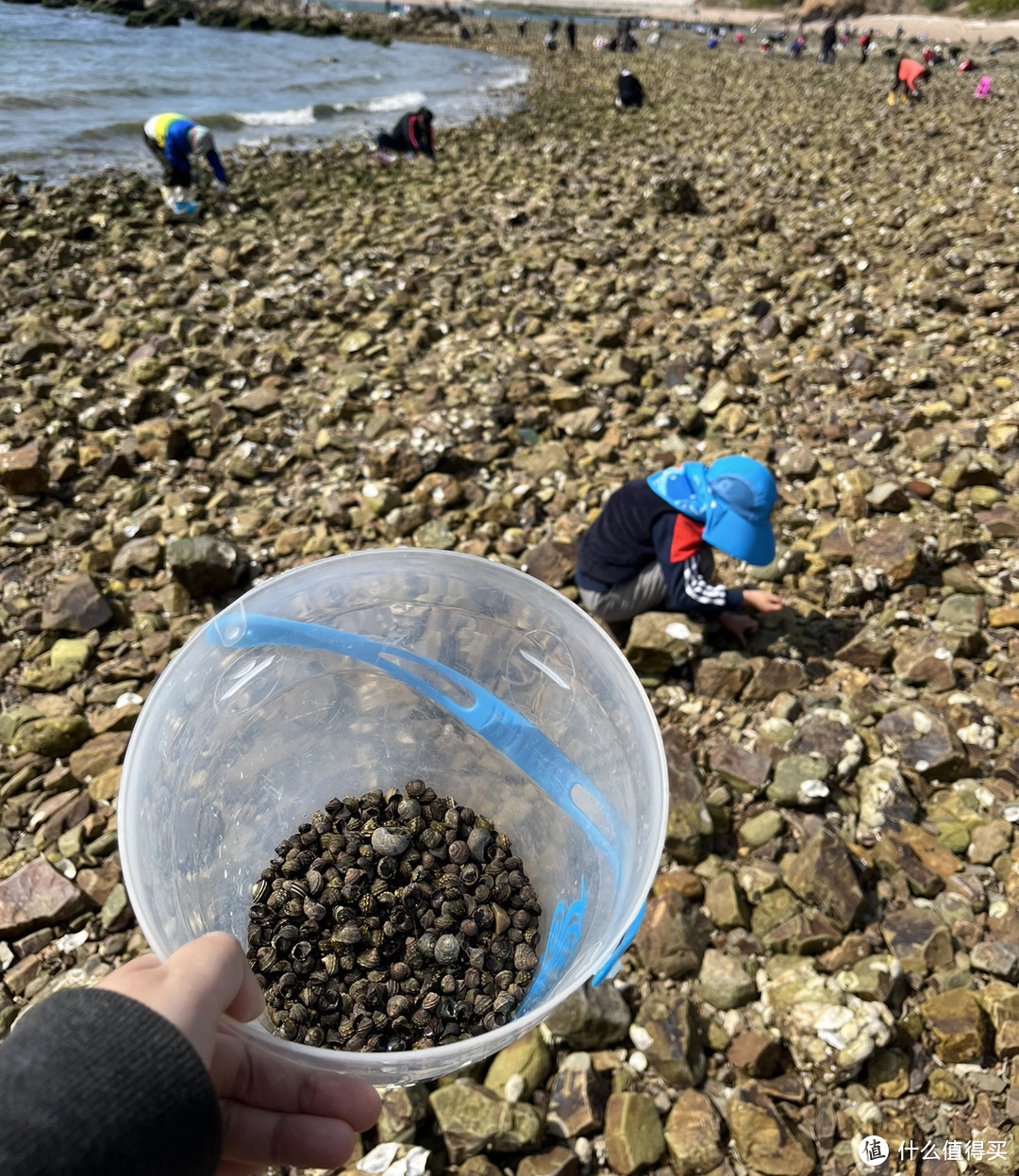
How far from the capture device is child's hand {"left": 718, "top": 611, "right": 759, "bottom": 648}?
293 cm

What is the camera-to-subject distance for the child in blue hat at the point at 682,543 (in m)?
2.72

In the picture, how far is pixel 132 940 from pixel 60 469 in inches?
112

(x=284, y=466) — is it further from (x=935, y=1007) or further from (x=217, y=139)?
(x=217, y=139)

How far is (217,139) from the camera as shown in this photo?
1166 centimetres

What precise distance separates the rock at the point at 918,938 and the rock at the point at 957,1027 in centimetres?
10

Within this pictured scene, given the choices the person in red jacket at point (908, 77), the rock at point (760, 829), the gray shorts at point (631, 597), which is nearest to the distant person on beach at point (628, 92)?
the person in red jacket at point (908, 77)

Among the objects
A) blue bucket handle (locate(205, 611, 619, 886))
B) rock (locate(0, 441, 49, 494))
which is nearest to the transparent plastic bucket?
blue bucket handle (locate(205, 611, 619, 886))

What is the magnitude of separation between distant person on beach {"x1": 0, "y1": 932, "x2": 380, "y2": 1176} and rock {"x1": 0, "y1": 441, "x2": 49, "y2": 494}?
3.38 metres

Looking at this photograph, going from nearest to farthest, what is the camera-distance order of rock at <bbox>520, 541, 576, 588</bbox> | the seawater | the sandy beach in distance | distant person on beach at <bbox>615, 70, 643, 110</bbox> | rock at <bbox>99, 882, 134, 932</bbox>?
rock at <bbox>99, 882, 134, 932</bbox> → rock at <bbox>520, 541, 576, 588</bbox> → the seawater → distant person on beach at <bbox>615, 70, 643, 110</bbox> → the sandy beach in distance

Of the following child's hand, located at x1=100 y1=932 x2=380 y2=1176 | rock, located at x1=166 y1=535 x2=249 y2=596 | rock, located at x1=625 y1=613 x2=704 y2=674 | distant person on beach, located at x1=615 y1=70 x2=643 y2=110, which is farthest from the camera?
distant person on beach, located at x1=615 y1=70 x2=643 y2=110

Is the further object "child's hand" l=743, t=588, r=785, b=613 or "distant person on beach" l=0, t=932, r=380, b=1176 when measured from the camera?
"child's hand" l=743, t=588, r=785, b=613

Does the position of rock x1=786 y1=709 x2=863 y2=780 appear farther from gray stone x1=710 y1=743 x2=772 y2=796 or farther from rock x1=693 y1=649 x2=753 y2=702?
rock x1=693 y1=649 x2=753 y2=702

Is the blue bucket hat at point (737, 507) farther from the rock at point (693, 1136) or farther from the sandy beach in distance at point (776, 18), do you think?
the sandy beach in distance at point (776, 18)

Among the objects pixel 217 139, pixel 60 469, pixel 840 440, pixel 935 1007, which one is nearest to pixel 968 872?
pixel 935 1007
